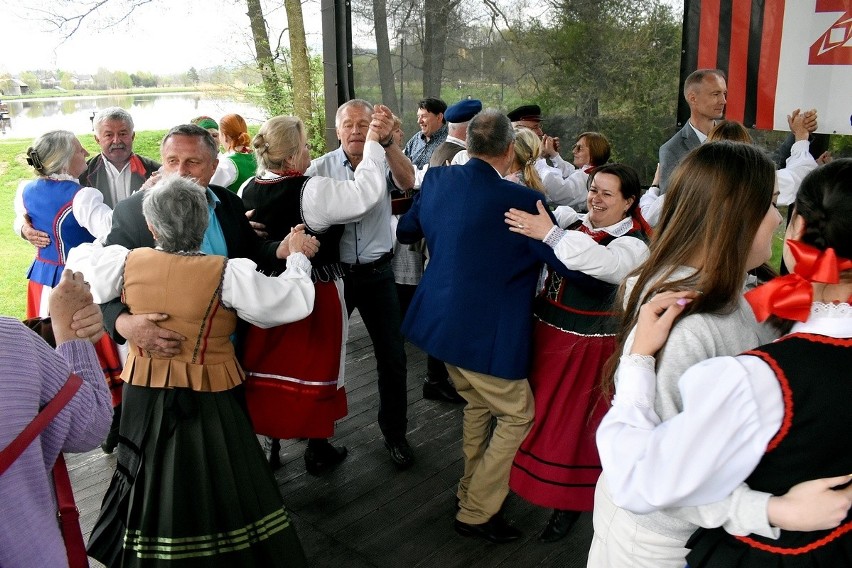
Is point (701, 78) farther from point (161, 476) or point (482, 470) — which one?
point (161, 476)

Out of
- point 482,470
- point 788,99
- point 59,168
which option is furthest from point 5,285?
point 788,99

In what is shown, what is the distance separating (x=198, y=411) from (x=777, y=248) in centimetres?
366

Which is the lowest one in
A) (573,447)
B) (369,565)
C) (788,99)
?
(369,565)

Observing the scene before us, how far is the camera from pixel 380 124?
9.29 feet

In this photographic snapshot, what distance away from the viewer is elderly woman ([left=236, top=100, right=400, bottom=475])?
8.59ft

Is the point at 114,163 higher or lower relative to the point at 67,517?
higher

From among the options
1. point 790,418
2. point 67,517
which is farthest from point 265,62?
point 790,418

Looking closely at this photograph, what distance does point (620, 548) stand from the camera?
4.68 feet

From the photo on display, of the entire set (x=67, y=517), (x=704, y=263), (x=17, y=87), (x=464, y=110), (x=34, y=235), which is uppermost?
(x=17, y=87)

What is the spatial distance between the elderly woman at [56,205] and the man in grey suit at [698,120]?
2.67 metres

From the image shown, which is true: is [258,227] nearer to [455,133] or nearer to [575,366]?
[575,366]

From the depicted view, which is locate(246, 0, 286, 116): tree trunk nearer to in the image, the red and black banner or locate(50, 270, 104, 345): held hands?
the red and black banner

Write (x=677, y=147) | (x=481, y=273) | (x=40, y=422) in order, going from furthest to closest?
(x=677, y=147), (x=481, y=273), (x=40, y=422)

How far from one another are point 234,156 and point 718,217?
3160 mm
